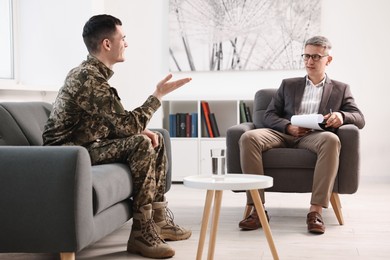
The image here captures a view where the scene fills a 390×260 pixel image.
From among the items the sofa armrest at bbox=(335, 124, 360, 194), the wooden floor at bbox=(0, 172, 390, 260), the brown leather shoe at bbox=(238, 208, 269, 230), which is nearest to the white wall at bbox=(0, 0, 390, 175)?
the wooden floor at bbox=(0, 172, 390, 260)

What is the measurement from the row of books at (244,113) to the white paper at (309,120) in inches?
61.3

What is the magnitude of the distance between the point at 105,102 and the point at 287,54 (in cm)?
299

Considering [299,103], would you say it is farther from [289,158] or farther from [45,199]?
[45,199]

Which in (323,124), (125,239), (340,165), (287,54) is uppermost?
(287,54)

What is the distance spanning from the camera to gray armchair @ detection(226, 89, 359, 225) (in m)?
3.59

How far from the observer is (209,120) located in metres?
5.51

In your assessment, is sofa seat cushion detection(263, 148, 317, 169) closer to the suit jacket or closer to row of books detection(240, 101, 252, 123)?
the suit jacket

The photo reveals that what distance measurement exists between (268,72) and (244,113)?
0.49 metres

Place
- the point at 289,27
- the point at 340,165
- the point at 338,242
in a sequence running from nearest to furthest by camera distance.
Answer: the point at 338,242
the point at 340,165
the point at 289,27

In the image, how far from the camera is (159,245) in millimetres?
2930

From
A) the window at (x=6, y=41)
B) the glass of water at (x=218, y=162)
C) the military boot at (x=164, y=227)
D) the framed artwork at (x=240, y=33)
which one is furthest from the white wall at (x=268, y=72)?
the glass of water at (x=218, y=162)

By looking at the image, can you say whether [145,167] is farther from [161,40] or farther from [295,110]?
[161,40]

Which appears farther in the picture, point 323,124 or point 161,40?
point 161,40

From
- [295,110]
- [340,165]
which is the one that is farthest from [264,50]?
[340,165]
